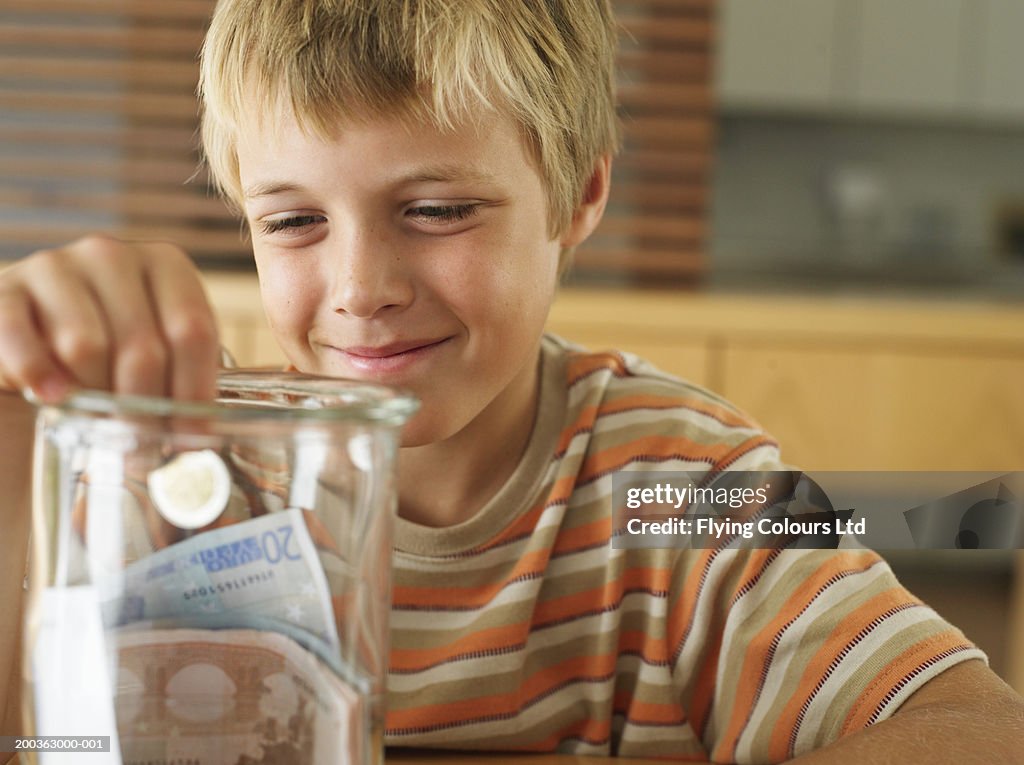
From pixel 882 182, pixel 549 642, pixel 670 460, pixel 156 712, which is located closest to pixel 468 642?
pixel 549 642

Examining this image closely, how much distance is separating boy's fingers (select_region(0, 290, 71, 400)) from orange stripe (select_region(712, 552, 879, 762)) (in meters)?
0.51

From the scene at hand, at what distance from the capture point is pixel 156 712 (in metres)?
0.38

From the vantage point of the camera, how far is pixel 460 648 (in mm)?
832

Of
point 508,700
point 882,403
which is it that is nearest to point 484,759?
point 508,700

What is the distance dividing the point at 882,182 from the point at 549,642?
123 inches

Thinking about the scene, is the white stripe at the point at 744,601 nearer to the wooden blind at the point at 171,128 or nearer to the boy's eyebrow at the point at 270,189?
the boy's eyebrow at the point at 270,189

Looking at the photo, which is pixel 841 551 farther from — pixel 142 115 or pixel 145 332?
pixel 142 115

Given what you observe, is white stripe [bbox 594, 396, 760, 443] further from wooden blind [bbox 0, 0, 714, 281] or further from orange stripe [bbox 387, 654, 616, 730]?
wooden blind [bbox 0, 0, 714, 281]

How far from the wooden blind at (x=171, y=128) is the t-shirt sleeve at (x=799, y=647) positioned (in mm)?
2044

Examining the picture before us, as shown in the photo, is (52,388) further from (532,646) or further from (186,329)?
(532,646)

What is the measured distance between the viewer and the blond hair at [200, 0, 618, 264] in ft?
2.38

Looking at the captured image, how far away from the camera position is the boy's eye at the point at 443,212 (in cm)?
73

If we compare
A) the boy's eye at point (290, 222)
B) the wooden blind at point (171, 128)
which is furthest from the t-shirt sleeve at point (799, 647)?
the wooden blind at point (171, 128)

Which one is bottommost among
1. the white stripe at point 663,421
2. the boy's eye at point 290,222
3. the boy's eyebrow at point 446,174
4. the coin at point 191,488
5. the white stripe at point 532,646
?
the white stripe at point 532,646
